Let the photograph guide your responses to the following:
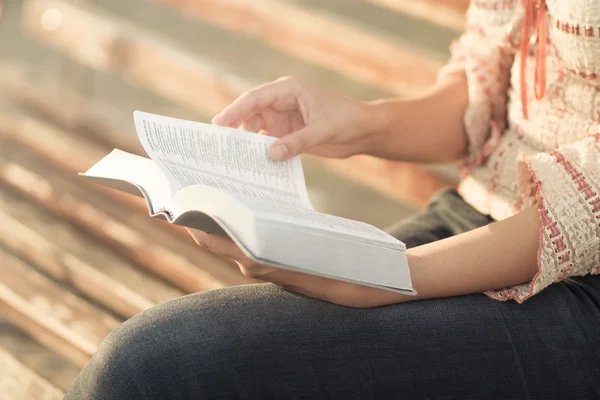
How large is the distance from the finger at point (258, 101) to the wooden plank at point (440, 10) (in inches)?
28.8

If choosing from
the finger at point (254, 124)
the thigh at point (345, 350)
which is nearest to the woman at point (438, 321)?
the thigh at point (345, 350)

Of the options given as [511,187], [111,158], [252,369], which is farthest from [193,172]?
[511,187]

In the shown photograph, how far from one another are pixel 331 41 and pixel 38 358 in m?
1.01

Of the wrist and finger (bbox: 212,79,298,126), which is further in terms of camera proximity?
the wrist

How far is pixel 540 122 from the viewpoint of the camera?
1.22 metres

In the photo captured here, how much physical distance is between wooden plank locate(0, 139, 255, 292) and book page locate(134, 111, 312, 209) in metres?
0.69

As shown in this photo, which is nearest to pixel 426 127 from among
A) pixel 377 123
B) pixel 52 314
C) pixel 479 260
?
pixel 377 123

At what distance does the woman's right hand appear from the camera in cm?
116

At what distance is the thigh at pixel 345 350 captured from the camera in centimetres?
91

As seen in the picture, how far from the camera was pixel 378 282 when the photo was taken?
891 millimetres

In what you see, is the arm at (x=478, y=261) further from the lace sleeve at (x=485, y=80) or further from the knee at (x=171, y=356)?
the lace sleeve at (x=485, y=80)

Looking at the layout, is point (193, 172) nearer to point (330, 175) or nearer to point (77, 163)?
point (77, 163)

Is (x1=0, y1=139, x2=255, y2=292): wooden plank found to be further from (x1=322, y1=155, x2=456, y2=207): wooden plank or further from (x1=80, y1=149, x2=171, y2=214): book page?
(x1=80, y1=149, x2=171, y2=214): book page

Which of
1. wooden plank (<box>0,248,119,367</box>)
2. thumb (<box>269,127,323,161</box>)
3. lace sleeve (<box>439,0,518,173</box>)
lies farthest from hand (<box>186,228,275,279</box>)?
wooden plank (<box>0,248,119,367</box>)
